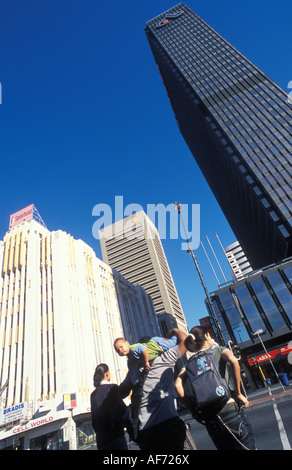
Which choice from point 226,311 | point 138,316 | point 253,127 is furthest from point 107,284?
point 253,127

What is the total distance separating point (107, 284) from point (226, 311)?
23.0 m

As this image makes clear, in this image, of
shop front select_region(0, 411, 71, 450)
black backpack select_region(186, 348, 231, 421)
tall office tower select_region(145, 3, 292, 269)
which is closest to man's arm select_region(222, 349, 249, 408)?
black backpack select_region(186, 348, 231, 421)

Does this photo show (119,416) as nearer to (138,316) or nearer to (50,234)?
(50,234)

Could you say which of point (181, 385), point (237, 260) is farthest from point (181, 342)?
point (237, 260)

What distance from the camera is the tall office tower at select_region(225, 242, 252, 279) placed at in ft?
434

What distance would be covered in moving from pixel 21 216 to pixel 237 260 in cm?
11768

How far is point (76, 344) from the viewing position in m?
33.1

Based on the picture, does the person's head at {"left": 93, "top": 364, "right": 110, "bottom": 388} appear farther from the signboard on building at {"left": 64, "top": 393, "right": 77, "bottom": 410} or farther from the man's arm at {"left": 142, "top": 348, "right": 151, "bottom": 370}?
the signboard on building at {"left": 64, "top": 393, "right": 77, "bottom": 410}

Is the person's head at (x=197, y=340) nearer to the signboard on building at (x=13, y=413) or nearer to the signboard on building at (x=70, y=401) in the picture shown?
the signboard on building at (x=70, y=401)

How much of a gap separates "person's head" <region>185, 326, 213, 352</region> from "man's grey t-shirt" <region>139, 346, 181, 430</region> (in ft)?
0.62

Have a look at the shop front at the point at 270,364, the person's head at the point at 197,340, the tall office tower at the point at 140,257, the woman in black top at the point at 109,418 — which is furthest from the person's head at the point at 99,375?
the tall office tower at the point at 140,257

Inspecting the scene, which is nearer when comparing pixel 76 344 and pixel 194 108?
pixel 76 344

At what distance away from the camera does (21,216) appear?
48.8m
